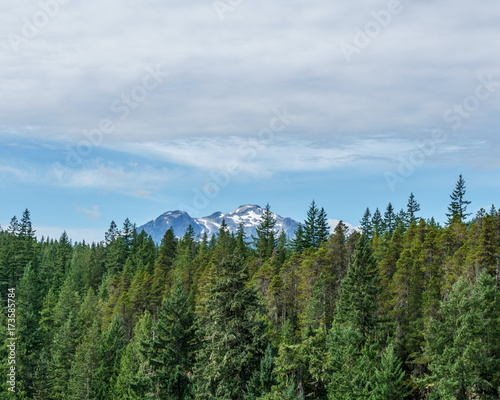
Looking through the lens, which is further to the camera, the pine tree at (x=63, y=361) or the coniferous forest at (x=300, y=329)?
the pine tree at (x=63, y=361)

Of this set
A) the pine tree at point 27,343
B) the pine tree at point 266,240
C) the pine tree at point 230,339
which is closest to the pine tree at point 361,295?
the pine tree at point 230,339

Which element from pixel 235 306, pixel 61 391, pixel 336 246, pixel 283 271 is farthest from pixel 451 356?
pixel 61 391

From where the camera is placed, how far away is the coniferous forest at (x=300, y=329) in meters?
32.2

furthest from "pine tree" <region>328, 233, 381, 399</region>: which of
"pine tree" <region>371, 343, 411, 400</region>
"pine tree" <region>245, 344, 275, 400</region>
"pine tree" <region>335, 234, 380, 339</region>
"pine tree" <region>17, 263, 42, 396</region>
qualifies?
"pine tree" <region>17, 263, 42, 396</region>

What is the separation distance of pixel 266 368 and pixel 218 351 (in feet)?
12.3

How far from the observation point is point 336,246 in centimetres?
6347

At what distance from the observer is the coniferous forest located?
106 feet

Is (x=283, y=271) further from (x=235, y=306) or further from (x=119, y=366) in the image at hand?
(x=235, y=306)

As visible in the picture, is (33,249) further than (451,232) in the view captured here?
Yes

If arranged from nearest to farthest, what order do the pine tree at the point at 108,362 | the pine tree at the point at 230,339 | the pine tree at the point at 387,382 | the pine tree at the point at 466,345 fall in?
1. the pine tree at the point at 466,345
2. the pine tree at the point at 387,382
3. the pine tree at the point at 230,339
4. the pine tree at the point at 108,362

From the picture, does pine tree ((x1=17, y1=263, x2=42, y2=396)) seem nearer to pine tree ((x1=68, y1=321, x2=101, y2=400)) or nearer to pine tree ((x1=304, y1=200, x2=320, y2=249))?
pine tree ((x1=68, y1=321, x2=101, y2=400))

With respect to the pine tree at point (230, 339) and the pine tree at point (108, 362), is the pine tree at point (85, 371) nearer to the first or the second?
the pine tree at point (108, 362)

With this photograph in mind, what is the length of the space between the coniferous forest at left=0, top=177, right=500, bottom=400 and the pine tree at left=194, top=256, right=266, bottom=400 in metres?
0.11

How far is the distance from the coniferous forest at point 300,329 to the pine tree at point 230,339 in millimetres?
109
